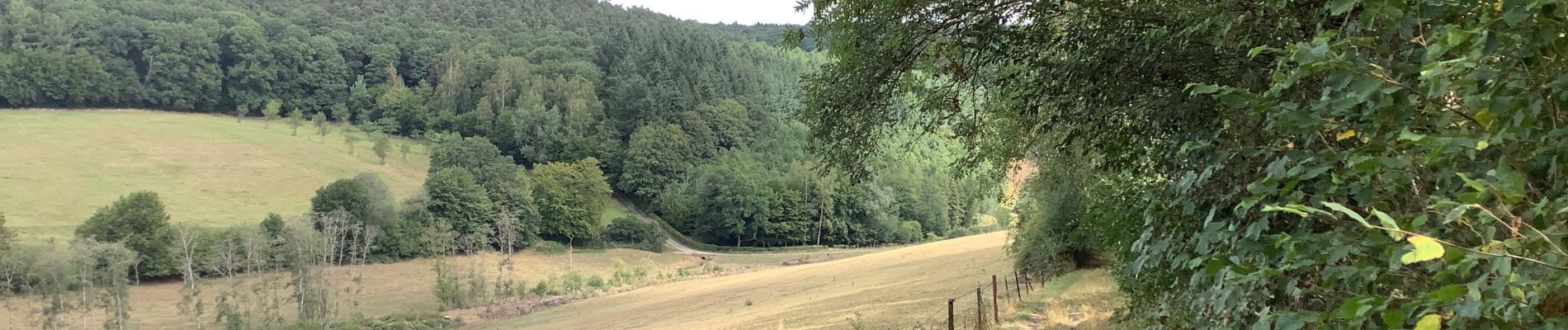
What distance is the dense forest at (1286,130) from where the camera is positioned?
4.74 feet

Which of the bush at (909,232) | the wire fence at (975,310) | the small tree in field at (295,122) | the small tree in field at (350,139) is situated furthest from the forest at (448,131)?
the wire fence at (975,310)

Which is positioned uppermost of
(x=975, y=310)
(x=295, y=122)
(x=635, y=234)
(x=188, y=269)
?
(x=295, y=122)

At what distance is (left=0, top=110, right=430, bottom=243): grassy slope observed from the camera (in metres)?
61.7

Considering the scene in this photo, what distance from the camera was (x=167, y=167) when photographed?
73.4 m

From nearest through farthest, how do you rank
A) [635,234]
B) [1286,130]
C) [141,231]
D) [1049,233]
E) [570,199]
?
[1286,130]
[1049,233]
[141,231]
[635,234]
[570,199]

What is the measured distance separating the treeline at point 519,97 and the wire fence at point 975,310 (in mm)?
48025

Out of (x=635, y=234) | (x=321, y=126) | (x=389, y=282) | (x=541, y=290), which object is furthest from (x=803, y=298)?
(x=321, y=126)

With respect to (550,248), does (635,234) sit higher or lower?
higher

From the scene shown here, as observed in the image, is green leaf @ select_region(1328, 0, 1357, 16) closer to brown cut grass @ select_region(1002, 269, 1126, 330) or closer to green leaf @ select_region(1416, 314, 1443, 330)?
green leaf @ select_region(1416, 314, 1443, 330)

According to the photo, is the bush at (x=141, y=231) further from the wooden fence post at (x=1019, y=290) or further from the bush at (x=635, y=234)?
the wooden fence post at (x=1019, y=290)

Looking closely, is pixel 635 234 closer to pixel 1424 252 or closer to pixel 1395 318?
pixel 1395 318

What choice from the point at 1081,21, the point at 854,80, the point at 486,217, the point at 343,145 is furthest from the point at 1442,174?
the point at 343,145

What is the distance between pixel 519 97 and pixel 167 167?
46.2 m

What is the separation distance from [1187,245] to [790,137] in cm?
10188
